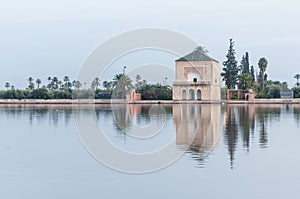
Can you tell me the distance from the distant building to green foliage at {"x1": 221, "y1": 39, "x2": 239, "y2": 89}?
0.91 m

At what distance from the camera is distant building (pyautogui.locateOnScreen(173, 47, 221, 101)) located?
5006cm

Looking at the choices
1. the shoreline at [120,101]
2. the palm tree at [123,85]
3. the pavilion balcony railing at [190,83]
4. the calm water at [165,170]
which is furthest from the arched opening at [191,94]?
the calm water at [165,170]

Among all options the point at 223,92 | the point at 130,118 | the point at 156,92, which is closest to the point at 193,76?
the point at 223,92

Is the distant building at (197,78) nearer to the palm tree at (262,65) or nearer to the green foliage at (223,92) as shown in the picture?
the green foliage at (223,92)

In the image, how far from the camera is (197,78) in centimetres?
5188

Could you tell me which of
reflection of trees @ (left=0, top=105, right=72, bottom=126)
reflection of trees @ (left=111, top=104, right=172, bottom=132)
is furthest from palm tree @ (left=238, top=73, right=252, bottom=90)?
reflection of trees @ (left=111, top=104, right=172, bottom=132)

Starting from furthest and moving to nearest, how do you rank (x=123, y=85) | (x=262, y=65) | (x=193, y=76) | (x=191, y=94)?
(x=262, y=65) < (x=193, y=76) < (x=191, y=94) < (x=123, y=85)

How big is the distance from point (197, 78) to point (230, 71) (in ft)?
11.0

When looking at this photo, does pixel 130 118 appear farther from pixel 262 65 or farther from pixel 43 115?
pixel 262 65

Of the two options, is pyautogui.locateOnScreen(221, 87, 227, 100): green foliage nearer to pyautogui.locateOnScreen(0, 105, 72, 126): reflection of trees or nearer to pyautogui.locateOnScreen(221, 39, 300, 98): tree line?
pyautogui.locateOnScreen(221, 39, 300, 98): tree line

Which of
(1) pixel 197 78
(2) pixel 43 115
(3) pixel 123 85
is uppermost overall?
(1) pixel 197 78

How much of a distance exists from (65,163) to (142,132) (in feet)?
21.6

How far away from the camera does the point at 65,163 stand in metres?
9.95

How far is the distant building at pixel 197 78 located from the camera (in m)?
50.1
